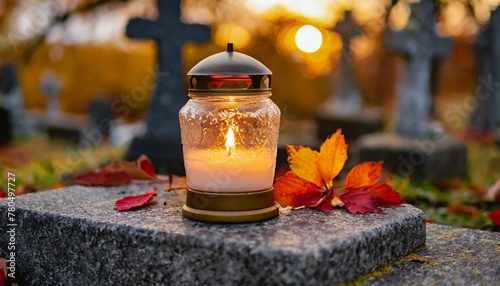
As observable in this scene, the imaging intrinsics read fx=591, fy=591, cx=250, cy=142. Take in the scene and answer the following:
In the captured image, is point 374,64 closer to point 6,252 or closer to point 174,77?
point 174,77

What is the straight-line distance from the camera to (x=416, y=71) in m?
7.92

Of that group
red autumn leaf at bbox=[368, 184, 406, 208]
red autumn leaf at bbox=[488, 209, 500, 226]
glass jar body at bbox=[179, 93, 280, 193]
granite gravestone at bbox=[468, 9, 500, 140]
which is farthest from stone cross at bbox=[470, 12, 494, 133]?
glass jar body at bbox=[179, 93, 280, 193]

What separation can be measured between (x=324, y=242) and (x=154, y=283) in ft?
1.98

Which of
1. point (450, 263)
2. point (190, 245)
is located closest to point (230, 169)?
point (190, 245)

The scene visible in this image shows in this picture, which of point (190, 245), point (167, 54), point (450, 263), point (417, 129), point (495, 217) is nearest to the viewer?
point (190, 245)

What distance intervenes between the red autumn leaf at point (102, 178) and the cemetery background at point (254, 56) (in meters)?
0.65

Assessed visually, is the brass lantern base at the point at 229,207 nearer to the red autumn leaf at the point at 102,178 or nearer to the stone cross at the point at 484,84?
the red autumn leaf at the point at 102,178

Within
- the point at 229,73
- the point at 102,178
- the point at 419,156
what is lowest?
the point at 419,156

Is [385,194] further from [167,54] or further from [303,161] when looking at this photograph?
[167,54]

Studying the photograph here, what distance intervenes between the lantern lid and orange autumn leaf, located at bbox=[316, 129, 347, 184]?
13.0 inches

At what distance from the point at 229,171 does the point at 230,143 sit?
0.11 meters

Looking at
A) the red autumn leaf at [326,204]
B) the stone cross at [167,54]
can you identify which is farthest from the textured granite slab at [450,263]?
the stone cross at [167,54]

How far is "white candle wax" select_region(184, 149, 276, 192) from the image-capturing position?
2.09 meters

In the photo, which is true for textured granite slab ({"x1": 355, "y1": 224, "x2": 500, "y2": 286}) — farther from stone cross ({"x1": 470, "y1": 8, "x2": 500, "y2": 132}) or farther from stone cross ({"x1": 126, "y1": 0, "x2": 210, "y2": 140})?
stone cross ({"x1": 470, "y1": 8, "x2": 500, "y2": 132})
